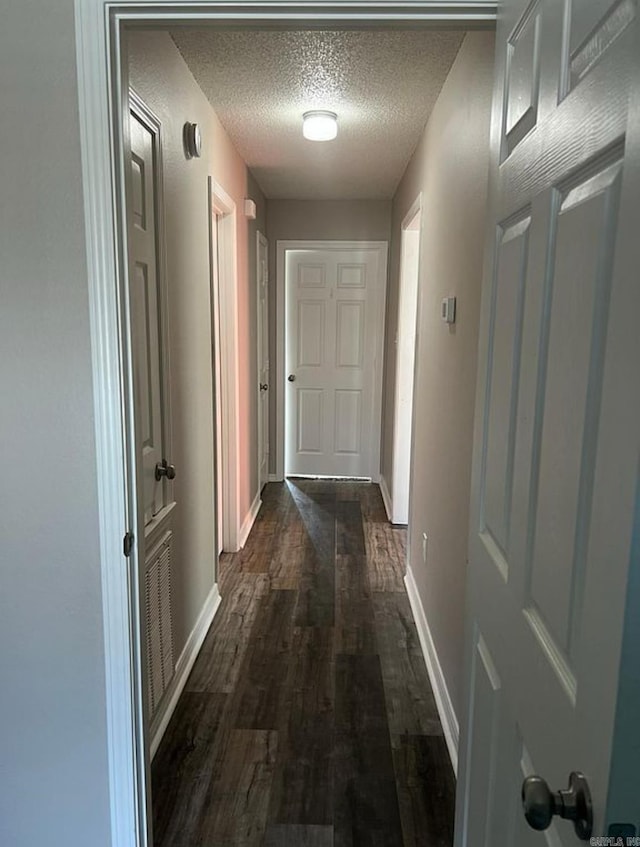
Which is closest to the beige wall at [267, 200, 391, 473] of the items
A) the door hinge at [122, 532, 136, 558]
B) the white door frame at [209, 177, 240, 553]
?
the white door frame at [209, 177, 240, 553]

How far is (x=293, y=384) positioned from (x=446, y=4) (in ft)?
13.7

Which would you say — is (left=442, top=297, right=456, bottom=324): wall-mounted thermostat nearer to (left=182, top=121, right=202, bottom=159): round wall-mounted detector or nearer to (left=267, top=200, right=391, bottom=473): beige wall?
(left=182, top=121, right=202, bottom=159): round wall-mounted detector

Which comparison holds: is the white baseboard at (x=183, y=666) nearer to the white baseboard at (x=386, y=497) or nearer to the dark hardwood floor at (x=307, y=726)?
the dark hardwood floor at (x=307, y=726)

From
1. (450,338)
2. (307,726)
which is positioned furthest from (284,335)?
(307,726)

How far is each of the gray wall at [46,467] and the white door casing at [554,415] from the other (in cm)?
86

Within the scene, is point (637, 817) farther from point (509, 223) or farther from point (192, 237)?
point (192, 237)

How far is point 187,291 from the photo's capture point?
233 centimetres

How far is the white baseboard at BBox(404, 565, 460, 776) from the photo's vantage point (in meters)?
1.93

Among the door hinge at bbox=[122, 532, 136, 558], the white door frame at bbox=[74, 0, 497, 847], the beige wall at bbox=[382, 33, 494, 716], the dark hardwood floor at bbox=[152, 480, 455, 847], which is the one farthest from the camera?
the beige wall at bbox=[382, 33, 494, 716]

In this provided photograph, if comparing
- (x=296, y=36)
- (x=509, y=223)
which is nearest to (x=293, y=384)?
(x=296, y=36)

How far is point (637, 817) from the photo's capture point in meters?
0.57

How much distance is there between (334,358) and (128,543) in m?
3.98

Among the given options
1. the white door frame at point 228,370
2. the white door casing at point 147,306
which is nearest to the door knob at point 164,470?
the white door casing at point 147,306

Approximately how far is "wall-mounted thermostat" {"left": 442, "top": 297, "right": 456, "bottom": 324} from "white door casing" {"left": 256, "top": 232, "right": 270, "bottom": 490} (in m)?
2.38
